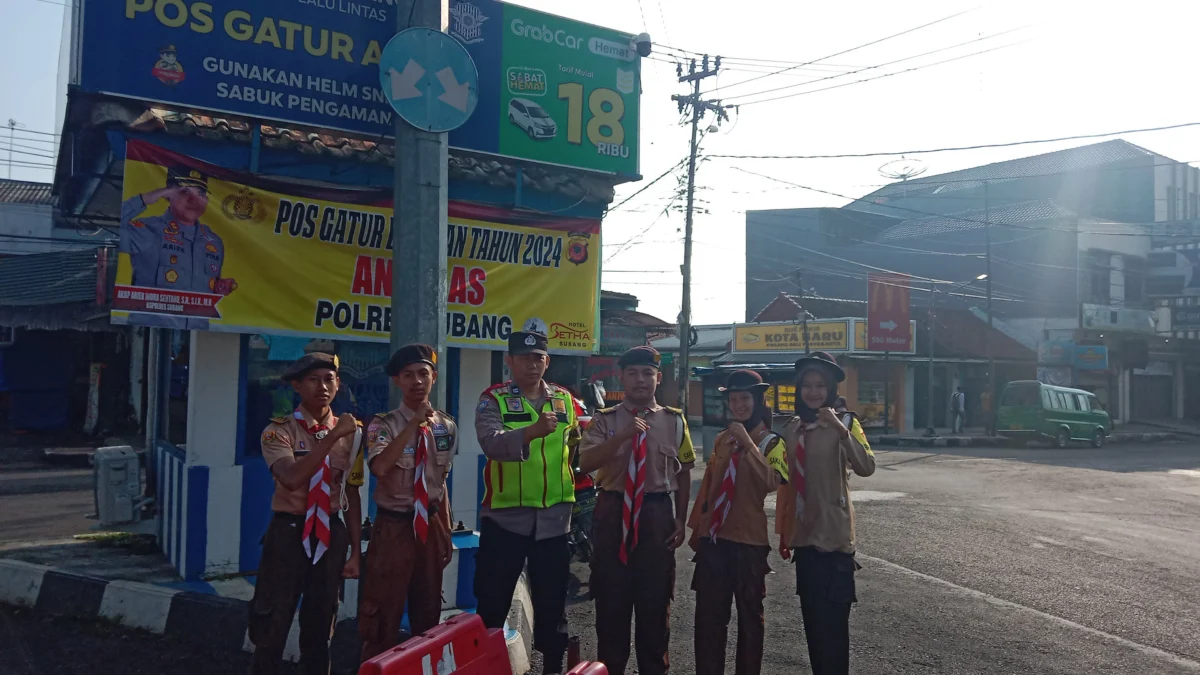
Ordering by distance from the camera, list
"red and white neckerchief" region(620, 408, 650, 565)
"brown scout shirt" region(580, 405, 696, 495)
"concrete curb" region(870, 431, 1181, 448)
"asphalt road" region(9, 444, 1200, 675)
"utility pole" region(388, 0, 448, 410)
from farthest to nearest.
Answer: "concrete curb" region(870, 431, 1181, 448), "asphalt road" region(9, 444, 1200, 675), "utility pole" region(388, 0, 448, 410), "brown scout shirt" region(580, 405, 696, 495), "red and white neckerchief" region(620, 408, 650, 565)

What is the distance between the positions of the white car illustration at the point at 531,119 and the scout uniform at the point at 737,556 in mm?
3991

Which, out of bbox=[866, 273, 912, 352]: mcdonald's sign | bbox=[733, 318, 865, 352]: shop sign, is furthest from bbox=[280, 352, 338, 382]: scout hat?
bbox=[733, 318, 865, 352]: shop sign

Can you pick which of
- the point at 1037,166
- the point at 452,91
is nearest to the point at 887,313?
the point at 1037,166

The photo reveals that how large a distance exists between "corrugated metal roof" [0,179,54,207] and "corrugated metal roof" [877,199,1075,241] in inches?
1357

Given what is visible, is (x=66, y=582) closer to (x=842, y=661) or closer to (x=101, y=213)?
(x=101, y=213)

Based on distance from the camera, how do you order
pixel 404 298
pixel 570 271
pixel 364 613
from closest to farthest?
pixel 364 613, pixel 404 298, pixel 570 271

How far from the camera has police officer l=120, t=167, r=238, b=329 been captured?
620 centimetres

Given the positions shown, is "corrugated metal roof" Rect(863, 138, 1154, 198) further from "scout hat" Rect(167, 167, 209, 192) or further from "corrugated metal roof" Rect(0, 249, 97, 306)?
"scout hat" Rect(167, 167, 209, 192)

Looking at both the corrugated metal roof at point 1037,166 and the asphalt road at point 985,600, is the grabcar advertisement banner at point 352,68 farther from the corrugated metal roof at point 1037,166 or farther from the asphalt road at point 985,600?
the corrugated metal roof at point 1037,166

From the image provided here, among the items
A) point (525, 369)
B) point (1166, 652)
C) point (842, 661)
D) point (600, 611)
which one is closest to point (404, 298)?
point (525, 369)

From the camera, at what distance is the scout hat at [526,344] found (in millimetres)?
4684

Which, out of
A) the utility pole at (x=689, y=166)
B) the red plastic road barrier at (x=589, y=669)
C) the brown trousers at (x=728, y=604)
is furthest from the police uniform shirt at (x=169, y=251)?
the utility pole at (x=689, y=166)

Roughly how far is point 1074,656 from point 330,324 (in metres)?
5.95

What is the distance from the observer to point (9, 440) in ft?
62.2
